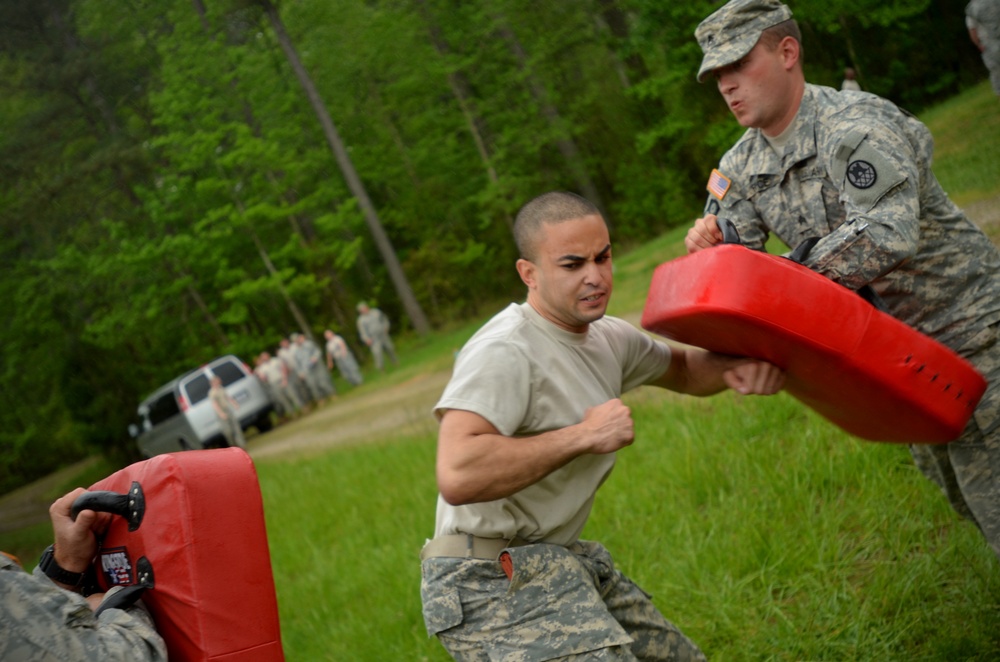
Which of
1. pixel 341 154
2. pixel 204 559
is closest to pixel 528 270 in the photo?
pixel 204 559

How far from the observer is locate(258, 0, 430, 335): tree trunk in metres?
29.8

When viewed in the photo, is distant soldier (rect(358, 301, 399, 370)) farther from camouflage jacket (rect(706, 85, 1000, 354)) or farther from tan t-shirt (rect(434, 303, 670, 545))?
tan t-shirt (rect(434, 303, 670, 545))

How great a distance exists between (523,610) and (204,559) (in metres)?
0.94

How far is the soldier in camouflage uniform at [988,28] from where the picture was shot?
9.55 m

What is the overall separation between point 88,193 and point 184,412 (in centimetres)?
1130

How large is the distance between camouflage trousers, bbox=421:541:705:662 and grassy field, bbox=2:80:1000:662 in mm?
1585

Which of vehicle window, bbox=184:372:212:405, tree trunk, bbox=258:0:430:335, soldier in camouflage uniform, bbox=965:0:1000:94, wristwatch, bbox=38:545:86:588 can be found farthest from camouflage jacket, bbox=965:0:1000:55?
tree trunk, bbox=258:0:430:335

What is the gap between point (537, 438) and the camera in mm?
2773

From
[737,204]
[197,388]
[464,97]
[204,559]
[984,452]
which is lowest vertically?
[197,388]

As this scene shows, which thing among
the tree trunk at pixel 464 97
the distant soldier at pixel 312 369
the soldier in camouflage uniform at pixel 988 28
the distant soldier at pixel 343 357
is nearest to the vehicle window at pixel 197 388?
the distant soldier at pixel 312 369

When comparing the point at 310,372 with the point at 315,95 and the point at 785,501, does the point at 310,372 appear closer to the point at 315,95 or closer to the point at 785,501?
the point at 315,95

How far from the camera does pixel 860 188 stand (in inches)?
117

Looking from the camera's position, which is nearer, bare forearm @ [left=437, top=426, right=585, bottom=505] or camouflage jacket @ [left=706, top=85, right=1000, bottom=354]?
bare forearm @ [left=437, top=426, right=585, bottom=505]

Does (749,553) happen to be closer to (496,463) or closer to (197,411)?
(496,463)
